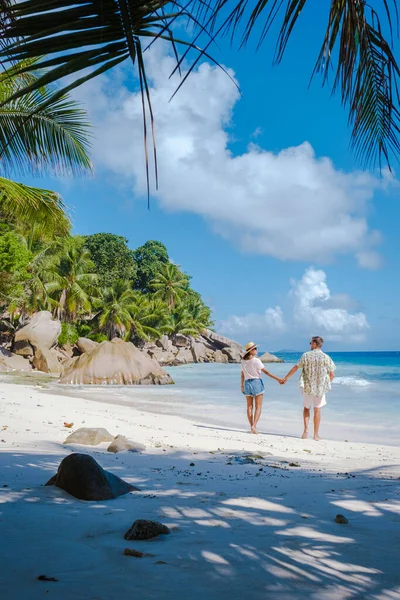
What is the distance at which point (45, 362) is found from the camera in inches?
1150

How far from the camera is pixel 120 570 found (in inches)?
96.1

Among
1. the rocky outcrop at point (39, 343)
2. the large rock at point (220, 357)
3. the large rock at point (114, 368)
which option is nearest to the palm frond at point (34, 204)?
the large rock at point (114, 368)

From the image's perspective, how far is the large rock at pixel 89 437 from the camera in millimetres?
6621

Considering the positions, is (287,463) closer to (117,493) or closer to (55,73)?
(117,493)

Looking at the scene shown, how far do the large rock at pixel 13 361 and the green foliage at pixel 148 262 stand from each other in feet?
83.9

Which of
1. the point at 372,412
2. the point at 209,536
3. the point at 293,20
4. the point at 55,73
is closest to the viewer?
the point at 55,73

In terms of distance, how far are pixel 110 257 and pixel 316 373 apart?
4049cm

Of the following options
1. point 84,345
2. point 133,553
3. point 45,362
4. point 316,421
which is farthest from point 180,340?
point 133,553

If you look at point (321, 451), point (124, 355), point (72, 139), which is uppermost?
point (72, 139)

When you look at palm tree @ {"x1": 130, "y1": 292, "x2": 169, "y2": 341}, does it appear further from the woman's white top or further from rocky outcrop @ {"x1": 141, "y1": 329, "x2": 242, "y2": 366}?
the woman's white top

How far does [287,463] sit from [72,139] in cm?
616

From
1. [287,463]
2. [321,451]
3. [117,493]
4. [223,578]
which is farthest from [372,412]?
[223,578]

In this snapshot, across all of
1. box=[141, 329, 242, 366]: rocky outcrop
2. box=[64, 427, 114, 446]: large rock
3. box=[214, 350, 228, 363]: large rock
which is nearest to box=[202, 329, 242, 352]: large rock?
box=[141, 329, 242, 366]: rocky outcrop

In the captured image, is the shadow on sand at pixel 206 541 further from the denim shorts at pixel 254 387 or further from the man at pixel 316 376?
the denim shorts at pixel 254 387
